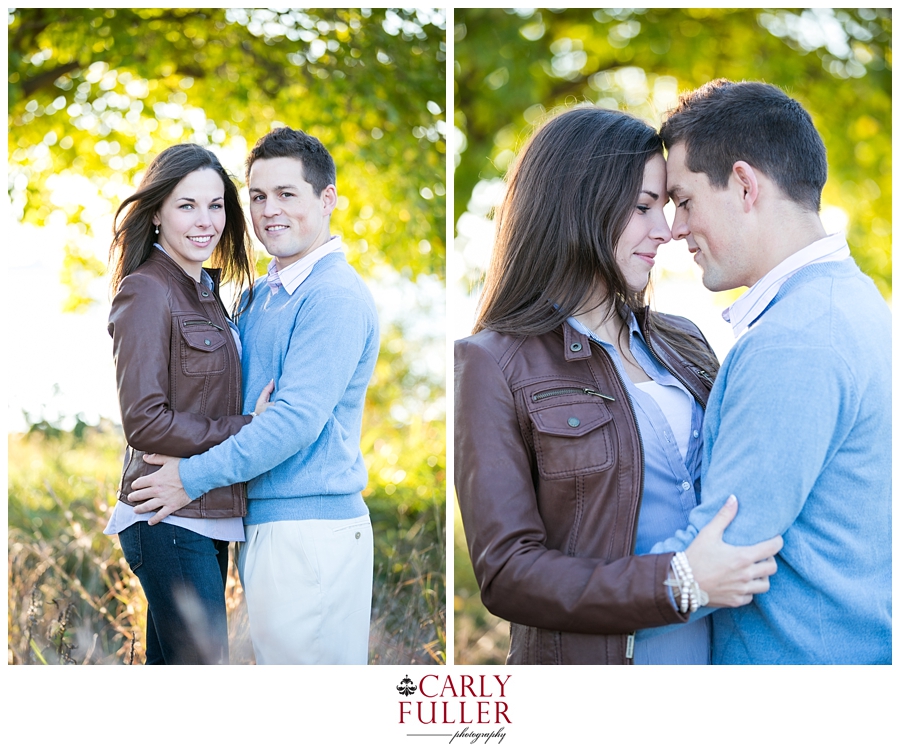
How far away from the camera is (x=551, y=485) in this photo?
2086mm

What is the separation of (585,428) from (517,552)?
1.15 feet

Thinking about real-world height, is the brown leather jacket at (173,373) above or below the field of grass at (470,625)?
above

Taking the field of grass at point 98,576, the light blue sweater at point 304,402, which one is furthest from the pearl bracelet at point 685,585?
the field of grass at point 98,576

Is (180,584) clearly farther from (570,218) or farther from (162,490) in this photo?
(570,218)

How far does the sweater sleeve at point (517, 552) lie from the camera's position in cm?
194

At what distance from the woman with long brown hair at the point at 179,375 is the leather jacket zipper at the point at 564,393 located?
2.70 feet

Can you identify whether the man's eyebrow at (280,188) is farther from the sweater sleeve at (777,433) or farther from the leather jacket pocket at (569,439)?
the sweater sleeve at (777,433)

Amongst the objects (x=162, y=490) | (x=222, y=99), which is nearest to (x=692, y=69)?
(x=222, y=99)

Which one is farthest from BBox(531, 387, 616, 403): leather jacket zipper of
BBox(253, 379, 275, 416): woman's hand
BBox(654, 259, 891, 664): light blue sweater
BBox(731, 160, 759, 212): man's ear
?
BBox(253, 379, 275, 416): woman's hand

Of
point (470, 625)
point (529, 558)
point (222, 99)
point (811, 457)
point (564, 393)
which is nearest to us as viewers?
point (811, 457)

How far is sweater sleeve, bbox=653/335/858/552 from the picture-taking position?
1.85 m

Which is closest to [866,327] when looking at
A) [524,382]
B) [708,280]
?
[708,280]
